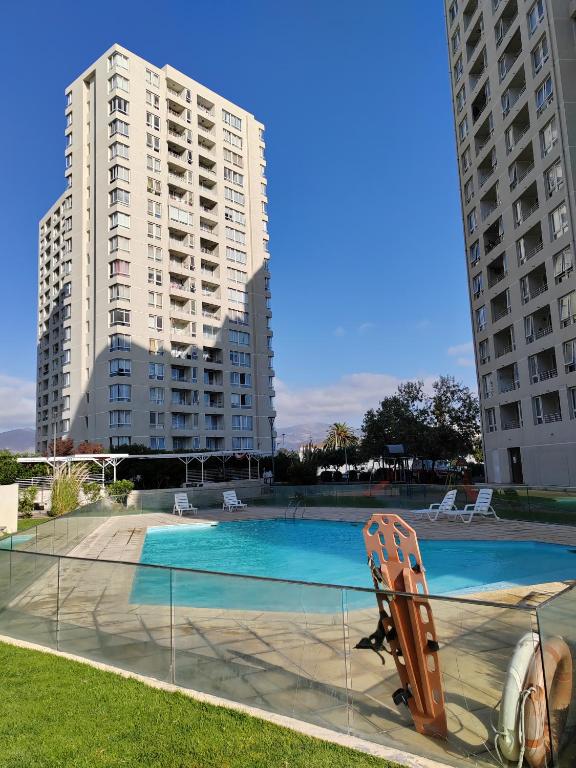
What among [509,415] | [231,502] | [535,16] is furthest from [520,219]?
[231,502]

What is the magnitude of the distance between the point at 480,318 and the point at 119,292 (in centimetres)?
3147

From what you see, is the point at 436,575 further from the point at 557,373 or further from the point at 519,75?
the point at 519,75

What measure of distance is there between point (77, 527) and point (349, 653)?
12.7m

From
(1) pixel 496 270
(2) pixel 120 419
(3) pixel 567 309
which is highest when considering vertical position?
(1) pixel 496 270

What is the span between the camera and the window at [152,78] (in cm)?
5647

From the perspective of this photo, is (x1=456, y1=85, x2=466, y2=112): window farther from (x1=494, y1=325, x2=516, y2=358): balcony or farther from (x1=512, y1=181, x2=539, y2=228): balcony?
(x1=494, y1=325, x2=516, y2=358): balcony

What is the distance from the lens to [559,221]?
104 feet

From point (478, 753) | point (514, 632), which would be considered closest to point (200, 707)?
point (478, 753)

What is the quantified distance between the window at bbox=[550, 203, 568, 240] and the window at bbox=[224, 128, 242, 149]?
42.1 m

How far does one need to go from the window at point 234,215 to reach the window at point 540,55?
115 feet

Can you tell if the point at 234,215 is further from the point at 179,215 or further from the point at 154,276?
the point at 154,276

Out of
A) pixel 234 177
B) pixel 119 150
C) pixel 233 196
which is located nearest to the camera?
pixel 119 150

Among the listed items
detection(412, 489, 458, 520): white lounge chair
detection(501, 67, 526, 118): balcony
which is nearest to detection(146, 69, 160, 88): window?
detection(501, 67, 526, 118): balcony

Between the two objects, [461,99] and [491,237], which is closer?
[491,237]
